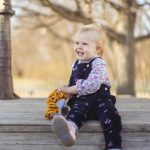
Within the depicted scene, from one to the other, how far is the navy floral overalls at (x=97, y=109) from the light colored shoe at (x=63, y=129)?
30cm

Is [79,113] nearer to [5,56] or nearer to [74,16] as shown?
[5,56]

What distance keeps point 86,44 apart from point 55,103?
0.57 m

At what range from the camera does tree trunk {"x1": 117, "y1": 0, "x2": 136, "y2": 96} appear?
1216cm

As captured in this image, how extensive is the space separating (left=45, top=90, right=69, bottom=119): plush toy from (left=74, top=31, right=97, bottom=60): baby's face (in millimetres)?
392

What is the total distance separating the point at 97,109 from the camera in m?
3.95

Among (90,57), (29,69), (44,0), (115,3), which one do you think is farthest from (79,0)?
(29,69)

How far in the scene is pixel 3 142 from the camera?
12.8 ft

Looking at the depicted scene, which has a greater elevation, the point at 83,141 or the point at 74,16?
the point at 74,16

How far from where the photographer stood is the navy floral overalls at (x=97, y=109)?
12.3ft

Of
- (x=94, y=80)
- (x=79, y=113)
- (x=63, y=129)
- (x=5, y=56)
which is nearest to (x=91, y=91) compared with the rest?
(x=94, y=80)

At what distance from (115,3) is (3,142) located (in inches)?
292

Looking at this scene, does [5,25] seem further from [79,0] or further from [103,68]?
[79,0]

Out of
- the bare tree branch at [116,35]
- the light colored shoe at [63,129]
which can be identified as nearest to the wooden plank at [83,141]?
the light colored shoe at [63,129]

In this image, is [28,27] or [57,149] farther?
[28,27]
